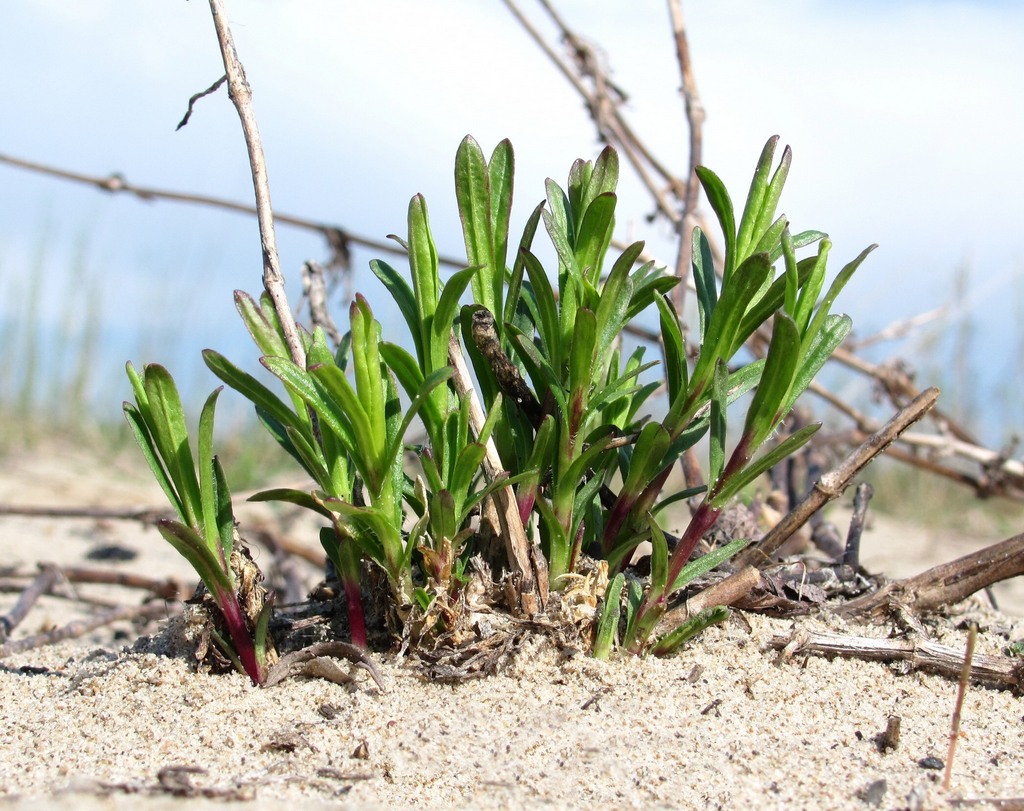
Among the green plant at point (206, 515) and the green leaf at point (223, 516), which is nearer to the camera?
the green plant at point (206, 515)

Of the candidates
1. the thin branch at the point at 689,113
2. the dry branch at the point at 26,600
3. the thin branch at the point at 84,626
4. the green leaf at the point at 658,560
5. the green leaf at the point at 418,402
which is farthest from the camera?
the thin branch at the point at 689,113

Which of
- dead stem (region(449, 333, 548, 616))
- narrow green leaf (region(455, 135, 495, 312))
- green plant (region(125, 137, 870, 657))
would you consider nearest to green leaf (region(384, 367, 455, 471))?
green plant (region(125, 137, 870, 657))

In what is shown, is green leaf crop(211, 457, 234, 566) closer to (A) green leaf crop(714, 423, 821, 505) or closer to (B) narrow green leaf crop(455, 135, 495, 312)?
(B) narrow green leaf crop(455, 135, 495, 312)

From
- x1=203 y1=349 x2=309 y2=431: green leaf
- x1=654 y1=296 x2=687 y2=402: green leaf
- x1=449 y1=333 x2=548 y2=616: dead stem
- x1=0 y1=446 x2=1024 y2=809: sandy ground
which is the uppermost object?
x1=654 y1=296 x2=687 y2=402: green leaf

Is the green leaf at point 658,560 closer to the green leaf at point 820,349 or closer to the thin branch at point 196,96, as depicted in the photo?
the green leaf at point 820,349

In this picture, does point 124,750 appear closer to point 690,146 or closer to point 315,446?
point 315,446

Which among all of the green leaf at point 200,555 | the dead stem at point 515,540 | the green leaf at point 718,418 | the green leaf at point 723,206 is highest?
the green leaf at point 723,206

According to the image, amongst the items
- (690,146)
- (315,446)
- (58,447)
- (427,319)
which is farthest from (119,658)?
(58,447)

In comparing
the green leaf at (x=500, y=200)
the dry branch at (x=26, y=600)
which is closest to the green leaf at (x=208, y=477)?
the green leaf at (x=500, y=200)

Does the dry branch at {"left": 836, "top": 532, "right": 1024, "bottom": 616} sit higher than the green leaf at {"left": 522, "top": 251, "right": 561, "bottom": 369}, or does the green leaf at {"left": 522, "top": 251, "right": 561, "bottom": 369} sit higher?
the green leaf at {"left": 522, "top": 251, "right": 561, "bottom": 369}
